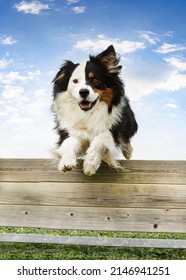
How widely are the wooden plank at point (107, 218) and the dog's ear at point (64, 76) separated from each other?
92cm

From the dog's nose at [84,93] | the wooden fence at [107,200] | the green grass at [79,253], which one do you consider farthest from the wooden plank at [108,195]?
the dog's nose at [84,93]

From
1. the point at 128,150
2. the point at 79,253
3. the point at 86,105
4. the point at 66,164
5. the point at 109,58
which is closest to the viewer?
the point at 66,164

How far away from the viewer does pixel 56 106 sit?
13.0 ft

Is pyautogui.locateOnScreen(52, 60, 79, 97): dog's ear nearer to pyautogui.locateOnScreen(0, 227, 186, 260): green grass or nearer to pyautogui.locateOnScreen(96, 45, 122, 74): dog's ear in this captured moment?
pyautogui.locateOnScreen(96, 45, 122, 74): dog's ear

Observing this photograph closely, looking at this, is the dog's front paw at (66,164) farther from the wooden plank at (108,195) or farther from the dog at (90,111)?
the wooden plank at (108,195)

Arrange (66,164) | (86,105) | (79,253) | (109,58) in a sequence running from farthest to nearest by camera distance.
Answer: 1. (79,253)
2. (109,58)
3. (86,105)
4. (66,164)

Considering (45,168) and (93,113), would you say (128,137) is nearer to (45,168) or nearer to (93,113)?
(93,113)

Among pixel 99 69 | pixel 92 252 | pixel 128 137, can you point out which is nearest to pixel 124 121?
pixel 128 137

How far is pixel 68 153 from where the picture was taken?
361 centimetres

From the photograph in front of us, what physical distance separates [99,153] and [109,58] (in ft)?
2.49

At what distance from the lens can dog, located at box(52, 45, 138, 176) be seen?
3605 millimetres

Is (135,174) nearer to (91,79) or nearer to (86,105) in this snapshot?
(86,105)

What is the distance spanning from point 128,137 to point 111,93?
1.73 feet

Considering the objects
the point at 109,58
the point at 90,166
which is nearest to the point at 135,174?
the point at 90,166
